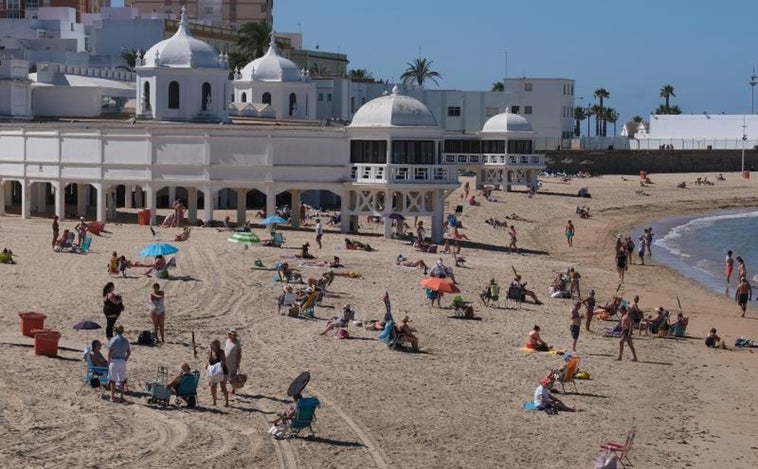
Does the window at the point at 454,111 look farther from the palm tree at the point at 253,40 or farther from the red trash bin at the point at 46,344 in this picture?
the red trash bin at the point at 46,344

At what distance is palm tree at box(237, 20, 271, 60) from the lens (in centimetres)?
10206

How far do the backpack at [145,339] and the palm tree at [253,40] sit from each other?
77683 millimetres

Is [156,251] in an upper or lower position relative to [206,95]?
lower

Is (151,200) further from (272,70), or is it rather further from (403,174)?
(272,70)

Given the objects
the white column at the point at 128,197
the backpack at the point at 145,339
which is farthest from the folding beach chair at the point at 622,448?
the white column at the point at 128,197

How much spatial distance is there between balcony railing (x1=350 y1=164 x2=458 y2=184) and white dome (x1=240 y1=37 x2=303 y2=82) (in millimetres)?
25220

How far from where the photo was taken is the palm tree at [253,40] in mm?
102062

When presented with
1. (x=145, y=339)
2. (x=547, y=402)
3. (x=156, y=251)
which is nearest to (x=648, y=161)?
(x=156, y=251)

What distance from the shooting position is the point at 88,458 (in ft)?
57.3

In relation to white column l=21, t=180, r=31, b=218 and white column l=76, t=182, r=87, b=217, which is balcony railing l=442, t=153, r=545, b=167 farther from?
white column l=21, t=180, r=31, b=218

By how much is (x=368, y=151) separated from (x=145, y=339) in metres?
22.2

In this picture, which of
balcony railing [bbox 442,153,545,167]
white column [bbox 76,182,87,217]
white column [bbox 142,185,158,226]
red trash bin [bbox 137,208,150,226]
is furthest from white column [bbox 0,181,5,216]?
balcony railing [bbox 442,153,545,167]

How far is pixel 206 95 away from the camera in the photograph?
57.2m

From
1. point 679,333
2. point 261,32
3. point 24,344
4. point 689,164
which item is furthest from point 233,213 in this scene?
point 689,164
